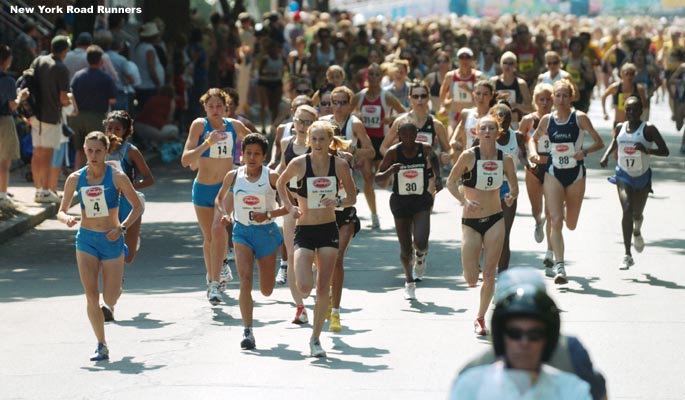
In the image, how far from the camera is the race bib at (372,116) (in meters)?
16.8

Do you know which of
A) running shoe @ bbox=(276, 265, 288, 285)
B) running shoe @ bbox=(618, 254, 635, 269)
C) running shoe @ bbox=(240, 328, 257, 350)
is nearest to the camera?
running shoe @ bbox=(240, 328, 257, 350)

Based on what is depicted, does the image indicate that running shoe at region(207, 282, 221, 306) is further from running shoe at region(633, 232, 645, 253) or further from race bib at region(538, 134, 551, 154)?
running shoe at region(633, 232, 645, 253)

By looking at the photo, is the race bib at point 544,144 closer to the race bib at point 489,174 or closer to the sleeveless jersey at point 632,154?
the sleeveless jersey at point 632,154

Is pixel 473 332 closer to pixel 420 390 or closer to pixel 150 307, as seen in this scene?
pixel 420 390

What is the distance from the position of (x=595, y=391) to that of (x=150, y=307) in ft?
24.0

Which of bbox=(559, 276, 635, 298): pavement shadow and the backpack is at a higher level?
the backpack

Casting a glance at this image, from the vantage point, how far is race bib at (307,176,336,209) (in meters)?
10.1

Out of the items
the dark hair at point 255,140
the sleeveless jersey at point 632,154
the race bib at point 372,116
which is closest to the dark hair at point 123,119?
the dark hair at point 255,140

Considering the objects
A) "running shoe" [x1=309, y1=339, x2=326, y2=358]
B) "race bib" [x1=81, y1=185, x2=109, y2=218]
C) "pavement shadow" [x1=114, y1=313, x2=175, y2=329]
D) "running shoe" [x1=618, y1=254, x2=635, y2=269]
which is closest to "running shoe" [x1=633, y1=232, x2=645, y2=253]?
"running shoe" [x1=618, y1=254, x2=635, y2=269]

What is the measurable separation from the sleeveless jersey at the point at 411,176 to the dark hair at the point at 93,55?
6721mm

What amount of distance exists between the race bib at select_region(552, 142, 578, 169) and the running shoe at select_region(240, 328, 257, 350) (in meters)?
3.96

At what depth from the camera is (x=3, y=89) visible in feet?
55.5

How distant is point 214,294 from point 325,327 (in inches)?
47.3

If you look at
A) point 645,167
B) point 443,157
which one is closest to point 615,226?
point 645,167
